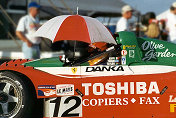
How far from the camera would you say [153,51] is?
12.8 feet

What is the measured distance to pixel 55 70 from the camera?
355 centimetres

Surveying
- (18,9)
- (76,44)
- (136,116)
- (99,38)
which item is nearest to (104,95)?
(136,116)

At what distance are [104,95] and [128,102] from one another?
30 cm

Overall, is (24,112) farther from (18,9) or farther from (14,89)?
(18,9)

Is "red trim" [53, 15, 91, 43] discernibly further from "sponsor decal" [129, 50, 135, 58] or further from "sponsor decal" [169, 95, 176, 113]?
"sponsor decal" [169, 95, 176, 113]

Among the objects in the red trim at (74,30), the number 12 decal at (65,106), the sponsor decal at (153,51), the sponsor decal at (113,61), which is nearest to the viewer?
the red trim at (74,30)

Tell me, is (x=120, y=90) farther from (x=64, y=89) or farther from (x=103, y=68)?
(x=64, y=89)

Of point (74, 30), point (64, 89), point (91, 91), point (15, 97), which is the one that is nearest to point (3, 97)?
point (15, 97)

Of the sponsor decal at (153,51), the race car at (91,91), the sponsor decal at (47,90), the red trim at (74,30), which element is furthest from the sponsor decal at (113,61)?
the sponsor decal at (47,90)

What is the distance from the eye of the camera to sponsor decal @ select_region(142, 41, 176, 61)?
12.7ft

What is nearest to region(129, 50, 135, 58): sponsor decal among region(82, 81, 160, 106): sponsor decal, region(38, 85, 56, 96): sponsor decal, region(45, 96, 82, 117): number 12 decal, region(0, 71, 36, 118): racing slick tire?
region(82, 81, 160, 106): sponsor decal

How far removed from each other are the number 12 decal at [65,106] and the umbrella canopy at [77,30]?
73 cm

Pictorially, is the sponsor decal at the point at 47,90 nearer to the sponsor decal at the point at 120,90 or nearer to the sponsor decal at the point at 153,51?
the sponsor decal at the point at 120,90

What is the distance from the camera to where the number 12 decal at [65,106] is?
3.42m
